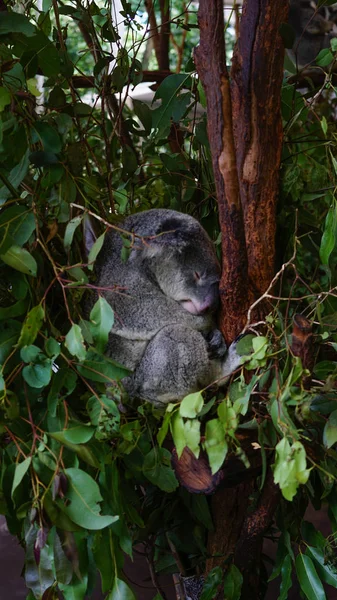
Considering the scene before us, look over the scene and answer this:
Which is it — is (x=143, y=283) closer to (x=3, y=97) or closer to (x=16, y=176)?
(x=16, y=176)

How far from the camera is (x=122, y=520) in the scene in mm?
1368

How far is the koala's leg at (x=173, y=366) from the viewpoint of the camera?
4.61ft

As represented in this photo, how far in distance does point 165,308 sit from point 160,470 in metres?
0.34

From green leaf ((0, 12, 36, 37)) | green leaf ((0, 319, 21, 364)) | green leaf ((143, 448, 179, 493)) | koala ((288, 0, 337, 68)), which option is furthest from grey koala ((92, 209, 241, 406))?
koala ((288, 0, 337, 68))

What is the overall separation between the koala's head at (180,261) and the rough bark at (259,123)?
0.13 meters

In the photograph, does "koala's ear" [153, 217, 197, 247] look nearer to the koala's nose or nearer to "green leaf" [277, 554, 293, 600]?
the koala's nose

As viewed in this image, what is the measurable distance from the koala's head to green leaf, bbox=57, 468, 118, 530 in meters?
0.44

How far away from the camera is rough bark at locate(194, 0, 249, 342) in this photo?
50.9 inches

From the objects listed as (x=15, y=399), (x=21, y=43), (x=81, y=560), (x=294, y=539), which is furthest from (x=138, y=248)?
(x=294, y=539)

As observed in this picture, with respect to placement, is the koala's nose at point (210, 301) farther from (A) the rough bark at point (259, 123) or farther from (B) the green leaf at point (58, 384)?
(B) the green leaf at point (58, 384)

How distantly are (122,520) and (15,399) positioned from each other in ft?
1.09

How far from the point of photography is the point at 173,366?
1.40 meters

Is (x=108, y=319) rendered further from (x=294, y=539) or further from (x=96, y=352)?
(x=294, y=539)

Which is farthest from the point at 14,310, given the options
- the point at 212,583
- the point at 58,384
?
the point at 212,583
